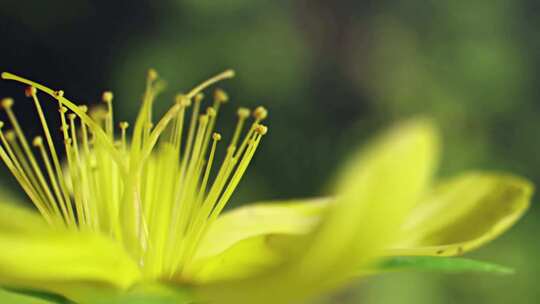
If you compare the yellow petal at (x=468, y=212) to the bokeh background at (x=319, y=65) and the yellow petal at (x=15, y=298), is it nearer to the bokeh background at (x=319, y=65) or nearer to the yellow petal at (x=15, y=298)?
the yellow petal at (x=15, y=298)

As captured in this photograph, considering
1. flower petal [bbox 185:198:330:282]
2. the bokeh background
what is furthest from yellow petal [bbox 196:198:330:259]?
the bokeh background

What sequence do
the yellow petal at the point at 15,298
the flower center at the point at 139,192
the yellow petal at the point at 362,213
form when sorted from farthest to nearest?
the flower center at the point at 139,192 < the yellow petal at the point at 15,298 < the yellow petal at the point at 362,213

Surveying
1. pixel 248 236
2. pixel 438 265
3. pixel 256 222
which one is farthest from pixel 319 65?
pixel 438 265

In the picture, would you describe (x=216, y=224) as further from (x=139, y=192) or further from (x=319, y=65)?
(x=319, y=65)

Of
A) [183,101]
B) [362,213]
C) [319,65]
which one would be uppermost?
[319,65]

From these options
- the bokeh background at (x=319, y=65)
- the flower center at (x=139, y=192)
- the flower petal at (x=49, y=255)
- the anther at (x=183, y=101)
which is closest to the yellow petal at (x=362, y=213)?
the flower petal at (x=49, y=255)

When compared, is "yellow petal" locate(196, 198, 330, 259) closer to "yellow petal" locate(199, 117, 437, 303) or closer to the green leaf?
the green leaf
